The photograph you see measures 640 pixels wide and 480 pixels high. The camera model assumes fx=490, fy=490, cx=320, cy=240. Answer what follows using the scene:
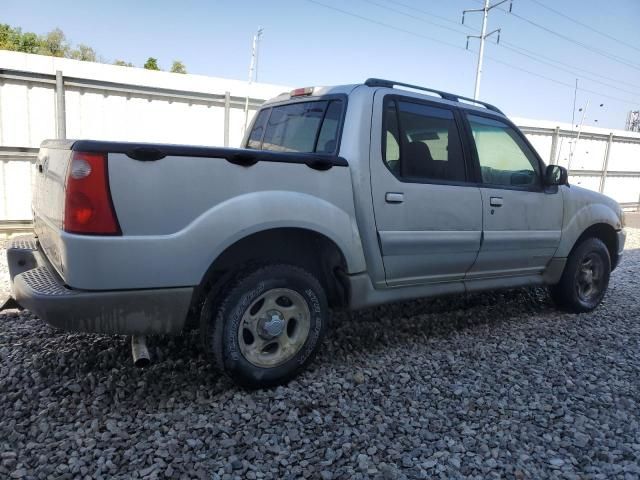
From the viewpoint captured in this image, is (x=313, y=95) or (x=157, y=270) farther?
(x=313, y=95)

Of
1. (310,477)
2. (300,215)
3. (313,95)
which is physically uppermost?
(313,95)

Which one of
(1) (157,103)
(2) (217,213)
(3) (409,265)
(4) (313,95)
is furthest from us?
(1) (157,103)

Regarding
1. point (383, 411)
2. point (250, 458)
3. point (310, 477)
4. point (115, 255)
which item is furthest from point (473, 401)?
point (115, 255)

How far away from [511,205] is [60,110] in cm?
677

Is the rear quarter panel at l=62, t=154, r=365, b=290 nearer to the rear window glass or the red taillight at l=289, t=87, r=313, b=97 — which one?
the rear window glass

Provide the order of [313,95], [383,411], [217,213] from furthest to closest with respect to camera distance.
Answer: [313,95], [383,411], [217,213]

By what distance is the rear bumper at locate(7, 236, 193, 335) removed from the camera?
2.37 m

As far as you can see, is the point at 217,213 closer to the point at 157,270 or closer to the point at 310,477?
the point at 157,270

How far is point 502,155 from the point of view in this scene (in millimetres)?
4137

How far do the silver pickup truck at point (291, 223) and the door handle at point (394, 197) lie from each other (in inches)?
0.5

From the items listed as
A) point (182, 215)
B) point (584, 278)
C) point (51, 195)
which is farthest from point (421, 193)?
point (584, 278)

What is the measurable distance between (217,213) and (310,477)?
138cm

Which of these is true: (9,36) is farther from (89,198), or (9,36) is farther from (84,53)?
(89,198)

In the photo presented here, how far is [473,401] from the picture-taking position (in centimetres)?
298
